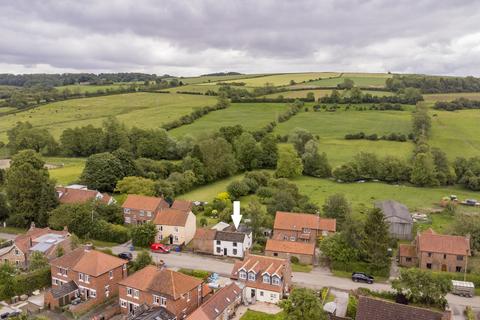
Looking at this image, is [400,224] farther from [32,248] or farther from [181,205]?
[32,248]

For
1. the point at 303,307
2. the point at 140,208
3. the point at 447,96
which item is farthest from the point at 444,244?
the point at 447,96

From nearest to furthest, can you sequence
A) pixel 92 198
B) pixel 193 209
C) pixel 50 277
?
pixel 50 277
pixel 92 198
pixel 193 209

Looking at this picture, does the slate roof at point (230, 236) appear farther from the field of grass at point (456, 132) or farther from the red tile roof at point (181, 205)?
the field of grass at point (456, 132)

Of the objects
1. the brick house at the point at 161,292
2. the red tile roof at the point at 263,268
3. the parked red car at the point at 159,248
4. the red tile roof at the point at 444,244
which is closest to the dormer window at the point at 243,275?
the red tile roof at the point at 263,268

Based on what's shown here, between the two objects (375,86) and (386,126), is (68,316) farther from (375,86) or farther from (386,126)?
(375,86)

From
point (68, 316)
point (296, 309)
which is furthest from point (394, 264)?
point (68, 316)

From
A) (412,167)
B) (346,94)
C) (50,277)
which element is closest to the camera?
(50,277)

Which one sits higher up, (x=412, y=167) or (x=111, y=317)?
(x=412, y=167)

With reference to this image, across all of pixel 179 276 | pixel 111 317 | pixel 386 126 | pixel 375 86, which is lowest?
pixel 111 317
